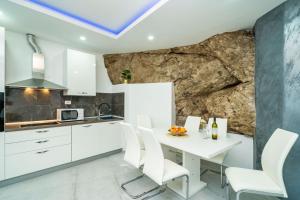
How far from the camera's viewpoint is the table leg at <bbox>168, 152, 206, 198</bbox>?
1.98m

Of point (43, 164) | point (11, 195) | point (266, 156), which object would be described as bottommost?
point (11, 195)

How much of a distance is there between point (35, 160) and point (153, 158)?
2061 mm

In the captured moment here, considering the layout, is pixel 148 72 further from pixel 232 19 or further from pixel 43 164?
pixel 43 164

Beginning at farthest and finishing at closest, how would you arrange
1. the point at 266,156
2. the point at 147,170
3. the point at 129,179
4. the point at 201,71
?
the point at 201,71 → the point at 129,179 → the point at 147,170 → the point at 266,156

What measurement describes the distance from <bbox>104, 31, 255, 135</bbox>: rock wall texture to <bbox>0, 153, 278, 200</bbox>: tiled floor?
123 cm

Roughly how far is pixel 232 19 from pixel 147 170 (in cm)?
237

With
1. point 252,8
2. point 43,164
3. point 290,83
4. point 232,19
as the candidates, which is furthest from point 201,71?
point 43,164

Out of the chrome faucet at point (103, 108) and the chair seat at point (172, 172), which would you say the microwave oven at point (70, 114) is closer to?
the chrome faucet at point (103, 108)

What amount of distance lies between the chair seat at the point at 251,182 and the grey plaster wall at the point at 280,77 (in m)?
0.46

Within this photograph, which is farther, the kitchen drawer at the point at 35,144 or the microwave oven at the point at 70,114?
the microwave oven at the point at 70,114

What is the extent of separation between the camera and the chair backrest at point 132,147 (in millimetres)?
1993

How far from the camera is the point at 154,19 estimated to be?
2.13 m

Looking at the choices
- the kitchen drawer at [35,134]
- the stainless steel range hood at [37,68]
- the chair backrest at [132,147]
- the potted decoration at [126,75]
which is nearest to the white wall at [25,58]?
the stainless steel range hood at [37,68]

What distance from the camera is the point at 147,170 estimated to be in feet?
5.78
